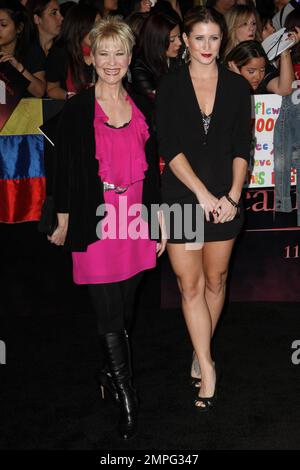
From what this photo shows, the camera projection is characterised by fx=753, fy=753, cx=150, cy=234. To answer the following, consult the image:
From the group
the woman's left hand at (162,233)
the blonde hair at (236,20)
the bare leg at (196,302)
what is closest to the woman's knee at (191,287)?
the bare leg at (196,302)

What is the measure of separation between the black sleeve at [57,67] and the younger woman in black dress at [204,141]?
1.96 m

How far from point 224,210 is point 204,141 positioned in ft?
1.09

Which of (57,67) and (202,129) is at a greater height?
(57,67)

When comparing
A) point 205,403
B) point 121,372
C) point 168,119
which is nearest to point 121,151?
point 168,119

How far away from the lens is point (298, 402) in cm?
373

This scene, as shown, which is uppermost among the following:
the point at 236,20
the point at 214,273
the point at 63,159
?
the point at 236,20

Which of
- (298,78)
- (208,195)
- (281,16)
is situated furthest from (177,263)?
(281,16)

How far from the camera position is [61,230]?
11.3 feet

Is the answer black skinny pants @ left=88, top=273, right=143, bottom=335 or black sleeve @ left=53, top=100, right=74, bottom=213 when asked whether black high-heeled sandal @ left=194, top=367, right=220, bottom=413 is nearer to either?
black skinny pants @ left=88, top=273, right=143, bottom=335

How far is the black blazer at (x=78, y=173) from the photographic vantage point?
330 cm

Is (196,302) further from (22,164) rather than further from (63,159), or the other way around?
(22,164)

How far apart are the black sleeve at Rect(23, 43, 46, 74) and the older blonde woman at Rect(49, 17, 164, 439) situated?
7.57ft

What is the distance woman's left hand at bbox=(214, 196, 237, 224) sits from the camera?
3484mm
